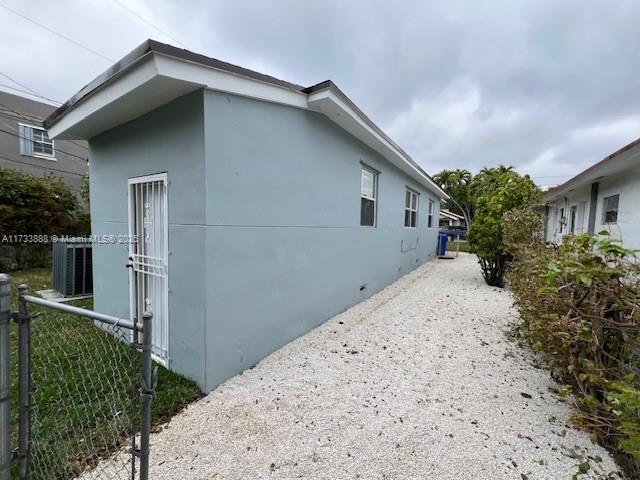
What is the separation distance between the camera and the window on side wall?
25.7 feet

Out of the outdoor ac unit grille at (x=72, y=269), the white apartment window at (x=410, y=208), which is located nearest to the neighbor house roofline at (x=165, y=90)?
the outdoor ac unit grille at (x=72, y=269)

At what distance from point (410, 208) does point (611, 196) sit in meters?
5.41

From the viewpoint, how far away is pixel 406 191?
918 cm

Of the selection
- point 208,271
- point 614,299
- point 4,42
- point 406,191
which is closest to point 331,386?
point 208,271

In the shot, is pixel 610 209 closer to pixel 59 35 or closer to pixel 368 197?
pixel 368 197

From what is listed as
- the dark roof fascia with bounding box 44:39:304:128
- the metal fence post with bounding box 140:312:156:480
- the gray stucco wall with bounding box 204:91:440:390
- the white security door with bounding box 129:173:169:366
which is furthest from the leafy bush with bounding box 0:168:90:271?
the metal fence post with bounding box 140:312:156:480

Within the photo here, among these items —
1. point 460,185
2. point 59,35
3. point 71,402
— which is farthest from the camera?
point 460,185

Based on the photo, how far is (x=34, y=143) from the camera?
41.2ft

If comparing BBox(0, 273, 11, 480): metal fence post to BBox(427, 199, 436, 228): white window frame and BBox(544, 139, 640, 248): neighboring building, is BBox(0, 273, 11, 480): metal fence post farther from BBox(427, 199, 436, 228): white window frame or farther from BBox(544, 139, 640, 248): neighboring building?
BBox(427, 199, 436, 228): white window frame

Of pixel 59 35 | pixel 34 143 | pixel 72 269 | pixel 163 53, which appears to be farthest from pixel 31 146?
pixel 163 53

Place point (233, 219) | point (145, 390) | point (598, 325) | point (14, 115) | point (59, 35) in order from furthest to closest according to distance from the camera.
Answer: point (14, 115)
point (59, 35)
point (233, 219)
point (598, 325)
point (145, 390)

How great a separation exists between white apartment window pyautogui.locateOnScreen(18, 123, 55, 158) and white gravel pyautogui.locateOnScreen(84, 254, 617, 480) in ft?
51.7

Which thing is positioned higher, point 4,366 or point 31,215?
point 31,215

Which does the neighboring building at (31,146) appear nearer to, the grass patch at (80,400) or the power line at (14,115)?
the power line at (14,115)
